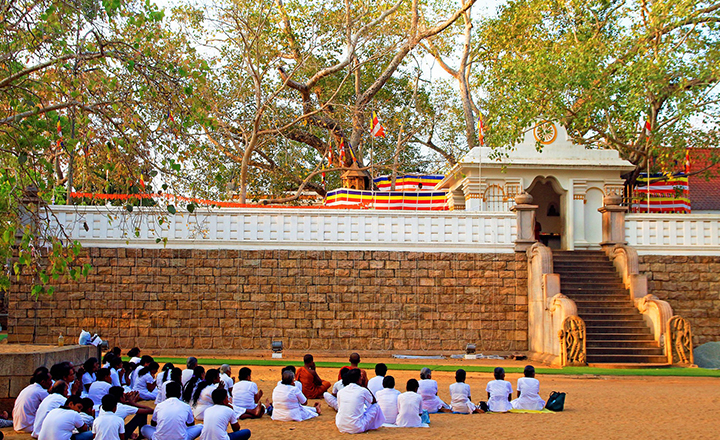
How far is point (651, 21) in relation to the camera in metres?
20.4

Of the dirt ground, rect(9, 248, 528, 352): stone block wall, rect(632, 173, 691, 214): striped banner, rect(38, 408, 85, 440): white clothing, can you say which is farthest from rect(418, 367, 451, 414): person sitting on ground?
rect(632, 173, 691, 214): striped banner

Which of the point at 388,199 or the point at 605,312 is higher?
the point at 388,199

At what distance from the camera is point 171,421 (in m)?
7.65

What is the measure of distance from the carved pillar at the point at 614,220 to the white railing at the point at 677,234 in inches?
12.1

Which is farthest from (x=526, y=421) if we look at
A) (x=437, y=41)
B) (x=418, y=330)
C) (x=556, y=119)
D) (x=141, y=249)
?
(x=437, y=41)

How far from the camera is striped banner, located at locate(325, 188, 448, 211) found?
22.3m

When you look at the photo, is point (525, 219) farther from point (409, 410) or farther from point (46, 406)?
point (46, 406)

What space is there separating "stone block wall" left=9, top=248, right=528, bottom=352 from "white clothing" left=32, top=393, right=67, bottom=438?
9.38 meters

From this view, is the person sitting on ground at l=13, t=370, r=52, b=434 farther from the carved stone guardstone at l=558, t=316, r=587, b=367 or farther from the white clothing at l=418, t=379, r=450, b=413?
the carved stone guardstone at l=558, t=316, r=587, b=367

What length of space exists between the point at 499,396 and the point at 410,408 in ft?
6.18

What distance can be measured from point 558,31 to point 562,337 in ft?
48.9

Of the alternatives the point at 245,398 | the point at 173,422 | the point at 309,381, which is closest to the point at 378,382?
the point at 309,381

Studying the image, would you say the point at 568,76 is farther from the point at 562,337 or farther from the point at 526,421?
the point at 526,421

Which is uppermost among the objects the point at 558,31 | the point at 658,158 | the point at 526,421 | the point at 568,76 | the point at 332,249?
the point at 558,31
